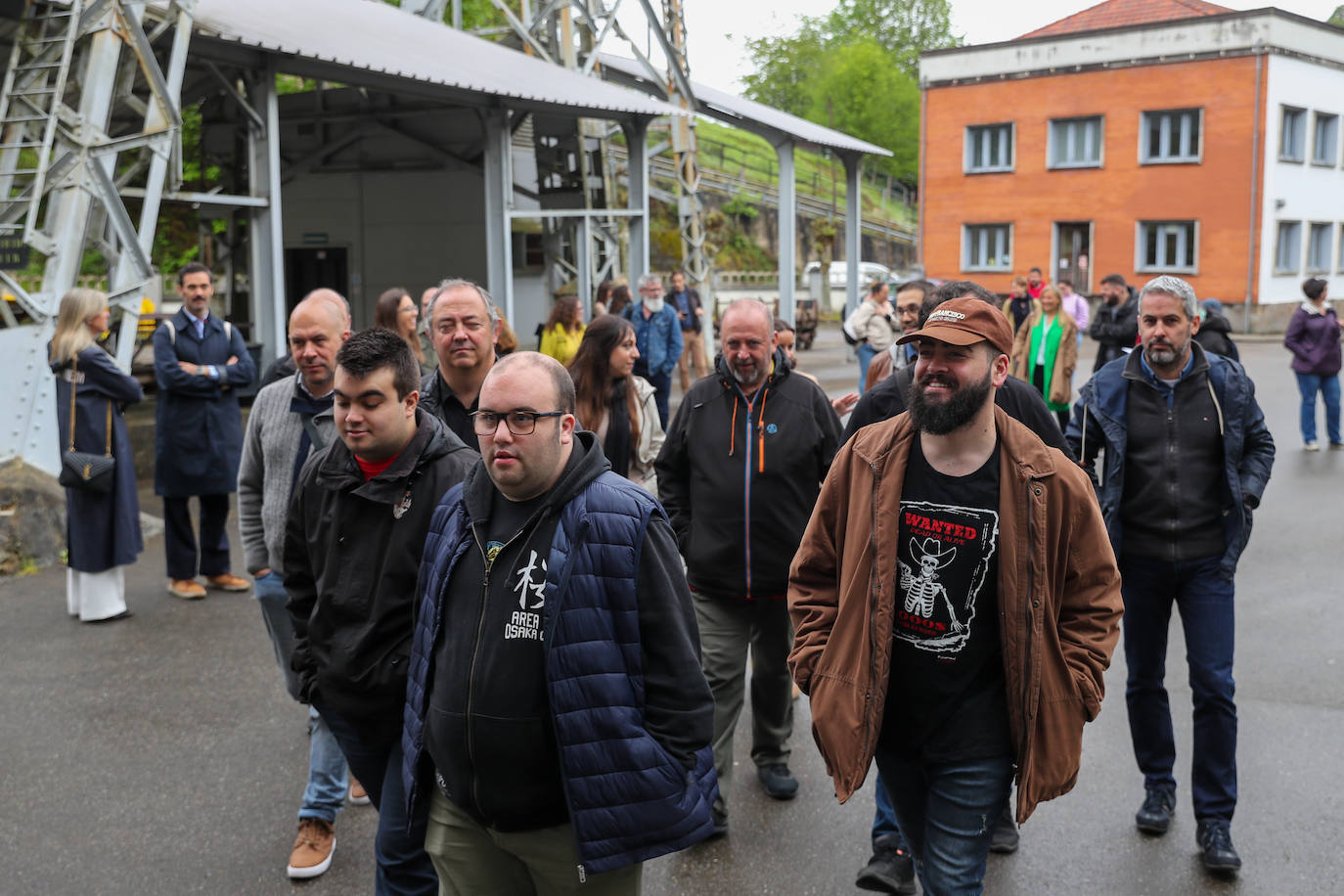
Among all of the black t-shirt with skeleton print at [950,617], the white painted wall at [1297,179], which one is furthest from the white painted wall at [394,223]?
the white painted wall at [1297,179]

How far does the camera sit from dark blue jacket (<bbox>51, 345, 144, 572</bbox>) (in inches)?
314

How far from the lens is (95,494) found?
26.4 ft

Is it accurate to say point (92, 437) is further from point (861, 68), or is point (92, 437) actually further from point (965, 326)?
point (861, 68)

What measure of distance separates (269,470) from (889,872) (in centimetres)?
261

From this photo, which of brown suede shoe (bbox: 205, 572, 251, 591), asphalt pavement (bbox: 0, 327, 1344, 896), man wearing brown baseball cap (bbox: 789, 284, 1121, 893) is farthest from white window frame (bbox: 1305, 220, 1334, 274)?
man wearing brown baseball cap (bbox: 789, 284, 1121, 893)

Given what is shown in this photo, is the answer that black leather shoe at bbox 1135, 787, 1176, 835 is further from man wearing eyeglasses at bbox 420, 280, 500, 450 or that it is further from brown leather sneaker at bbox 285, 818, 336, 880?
brown leather sneaker at bbox 285, 818, 336, 880

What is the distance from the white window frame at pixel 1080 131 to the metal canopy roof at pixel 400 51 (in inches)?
1018

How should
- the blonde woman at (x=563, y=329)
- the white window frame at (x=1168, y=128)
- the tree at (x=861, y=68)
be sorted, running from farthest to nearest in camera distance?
the tree at (x=861, y=68), the white window frame at (x=1168, y=128), the blonde woman at (x=563, y=329)

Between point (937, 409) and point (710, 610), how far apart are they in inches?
83.6

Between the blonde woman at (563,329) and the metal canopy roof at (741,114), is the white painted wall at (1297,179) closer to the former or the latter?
the metal canopy roof at (741,114)

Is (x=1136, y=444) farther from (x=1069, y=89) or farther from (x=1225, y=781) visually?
(x=1069, y=89)

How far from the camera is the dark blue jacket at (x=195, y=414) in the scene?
868 centimetres

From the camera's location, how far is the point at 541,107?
17.4 m

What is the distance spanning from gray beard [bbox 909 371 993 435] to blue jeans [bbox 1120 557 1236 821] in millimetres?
1899
